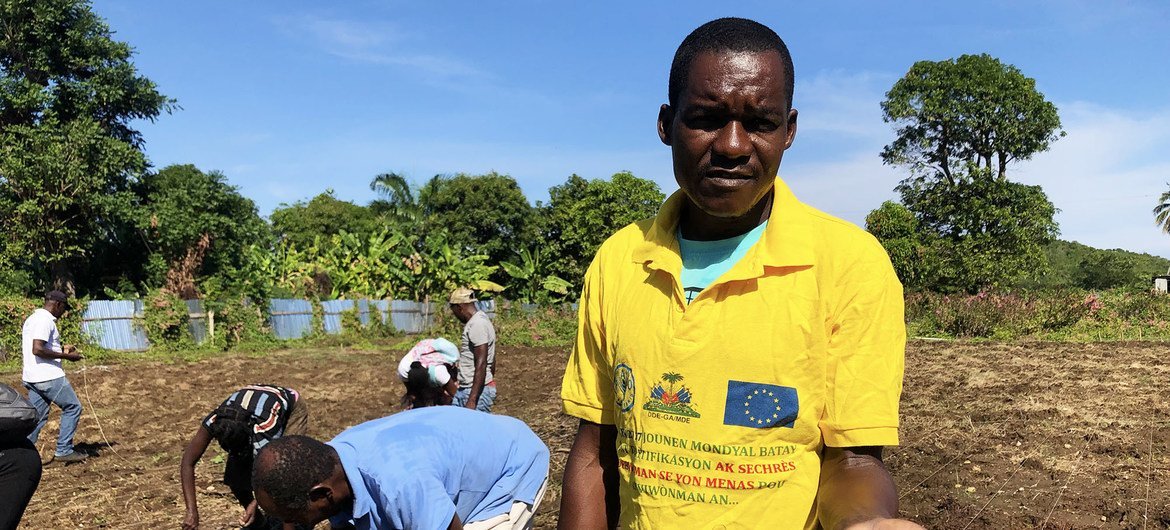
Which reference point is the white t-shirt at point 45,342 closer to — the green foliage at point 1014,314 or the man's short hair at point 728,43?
the man's short hair at point 728,43

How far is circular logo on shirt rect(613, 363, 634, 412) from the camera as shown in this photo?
1363 mm

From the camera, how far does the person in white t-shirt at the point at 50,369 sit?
7.61 m

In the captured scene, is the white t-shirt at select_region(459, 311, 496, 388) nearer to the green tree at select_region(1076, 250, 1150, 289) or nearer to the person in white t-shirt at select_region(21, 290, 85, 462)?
the person in white t-shirt at select_region(21, 290, 85, 462)

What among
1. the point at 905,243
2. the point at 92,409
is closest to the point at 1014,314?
the point at 905,243

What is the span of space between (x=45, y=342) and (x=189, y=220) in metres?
15.8

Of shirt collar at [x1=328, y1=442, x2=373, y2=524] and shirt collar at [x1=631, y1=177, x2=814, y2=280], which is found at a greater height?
shirt collar at [x1=631, y1=177, x2=814, y2=280]

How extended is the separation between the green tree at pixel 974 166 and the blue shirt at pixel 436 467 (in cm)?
2220

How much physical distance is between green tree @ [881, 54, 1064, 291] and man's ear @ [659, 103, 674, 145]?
78.2ft

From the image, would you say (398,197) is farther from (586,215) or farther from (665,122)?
(665,122)

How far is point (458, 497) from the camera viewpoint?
3287 millimetres

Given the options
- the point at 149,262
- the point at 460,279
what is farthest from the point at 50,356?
the point at 460,279

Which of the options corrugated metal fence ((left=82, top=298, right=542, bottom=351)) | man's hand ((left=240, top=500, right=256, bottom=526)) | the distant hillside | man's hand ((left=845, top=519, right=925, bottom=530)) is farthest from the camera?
the distant hillside

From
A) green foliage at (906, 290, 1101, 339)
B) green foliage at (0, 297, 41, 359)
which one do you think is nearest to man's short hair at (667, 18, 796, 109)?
green foliage at (906, 290, 1101, 339)

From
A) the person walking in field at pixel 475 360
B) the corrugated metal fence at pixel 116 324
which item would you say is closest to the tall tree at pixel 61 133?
the corrugated metal fence at pixel 116 324
